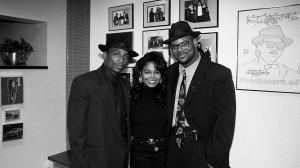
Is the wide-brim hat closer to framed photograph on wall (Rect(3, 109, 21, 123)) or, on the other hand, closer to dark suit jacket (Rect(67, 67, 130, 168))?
dark suit jacket (Rect(67, 67, 130, 168))

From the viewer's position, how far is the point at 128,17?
9.04 ft

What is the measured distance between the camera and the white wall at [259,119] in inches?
73.3

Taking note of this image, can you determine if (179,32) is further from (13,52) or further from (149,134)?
(13,52)

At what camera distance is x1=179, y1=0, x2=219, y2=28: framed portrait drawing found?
7.13 ft

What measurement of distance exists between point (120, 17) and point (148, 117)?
1380 millimetres

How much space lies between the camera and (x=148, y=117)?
1.91 metres

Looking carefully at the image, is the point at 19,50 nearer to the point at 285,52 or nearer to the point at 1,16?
the point at 1,16

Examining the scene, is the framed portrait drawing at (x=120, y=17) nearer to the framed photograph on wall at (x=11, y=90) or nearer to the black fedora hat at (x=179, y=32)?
the black fedora hat at (x=179, y=32)

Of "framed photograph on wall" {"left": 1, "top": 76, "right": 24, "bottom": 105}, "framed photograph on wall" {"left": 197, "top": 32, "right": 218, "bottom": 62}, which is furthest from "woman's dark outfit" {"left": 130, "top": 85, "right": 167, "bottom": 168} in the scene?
"framed photograph on wall" {"left": 1, "top": 76, "right": 24, "bottom": 105}

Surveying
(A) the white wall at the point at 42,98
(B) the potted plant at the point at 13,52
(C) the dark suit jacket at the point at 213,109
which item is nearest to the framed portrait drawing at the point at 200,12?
(C) the dark suit jacket at the point at 213,109

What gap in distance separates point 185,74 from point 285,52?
0.75 m

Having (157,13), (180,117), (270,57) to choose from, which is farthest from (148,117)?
(157,13)

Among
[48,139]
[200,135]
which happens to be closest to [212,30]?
[200,135]

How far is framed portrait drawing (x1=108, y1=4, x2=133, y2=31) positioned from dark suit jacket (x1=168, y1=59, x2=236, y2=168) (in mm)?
1283
